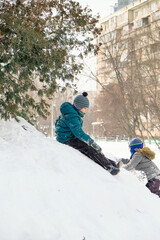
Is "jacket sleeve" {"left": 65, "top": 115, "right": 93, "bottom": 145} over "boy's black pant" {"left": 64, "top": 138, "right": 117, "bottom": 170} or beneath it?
over

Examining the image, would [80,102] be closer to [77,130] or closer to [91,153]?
[77,130]

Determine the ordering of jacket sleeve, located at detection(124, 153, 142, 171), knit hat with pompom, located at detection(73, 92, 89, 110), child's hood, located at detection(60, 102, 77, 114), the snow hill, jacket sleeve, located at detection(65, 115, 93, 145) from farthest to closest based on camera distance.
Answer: jacket sleeve, located at detection(124, 153, 142, 171) < knit hat with pompom, located at detection(73, 92, 89, 110) < child's hood, located at detection(60, 102, 77, 114) < jacket sleeve, located at detection(65, 115, 93, 145) < the snow hill

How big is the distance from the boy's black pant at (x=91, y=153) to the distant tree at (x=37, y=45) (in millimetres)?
1072

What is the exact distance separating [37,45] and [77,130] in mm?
1657

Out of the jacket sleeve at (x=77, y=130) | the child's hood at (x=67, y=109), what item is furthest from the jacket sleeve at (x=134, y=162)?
the child's hood at (x=67, y=109)

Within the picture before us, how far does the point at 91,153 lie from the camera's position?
423 cm

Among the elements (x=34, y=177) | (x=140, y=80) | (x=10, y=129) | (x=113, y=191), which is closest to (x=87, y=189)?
(x=113, y=191)

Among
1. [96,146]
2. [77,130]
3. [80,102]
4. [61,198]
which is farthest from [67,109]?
[61,198]

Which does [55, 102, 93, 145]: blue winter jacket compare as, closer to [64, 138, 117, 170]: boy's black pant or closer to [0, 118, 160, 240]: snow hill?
[64, 138, 117, 170]: boy's black pant

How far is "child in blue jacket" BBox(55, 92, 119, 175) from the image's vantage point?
4.12 metres

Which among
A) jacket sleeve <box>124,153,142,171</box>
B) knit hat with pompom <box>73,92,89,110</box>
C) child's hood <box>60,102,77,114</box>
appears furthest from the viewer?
jacket sleeve <box>124,153,142,171</box>

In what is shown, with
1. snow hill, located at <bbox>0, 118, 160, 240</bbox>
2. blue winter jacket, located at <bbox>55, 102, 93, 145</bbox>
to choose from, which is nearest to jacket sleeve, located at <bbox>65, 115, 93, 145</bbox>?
blue winter jacket, located at <bbox>55, 102, 93, 145</bbox>

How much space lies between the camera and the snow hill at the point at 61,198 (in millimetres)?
2445

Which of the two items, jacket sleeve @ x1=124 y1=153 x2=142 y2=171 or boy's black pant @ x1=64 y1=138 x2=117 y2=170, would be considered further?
jacket sleeve @ x1=124 y1=153 x2=142 y2=171
